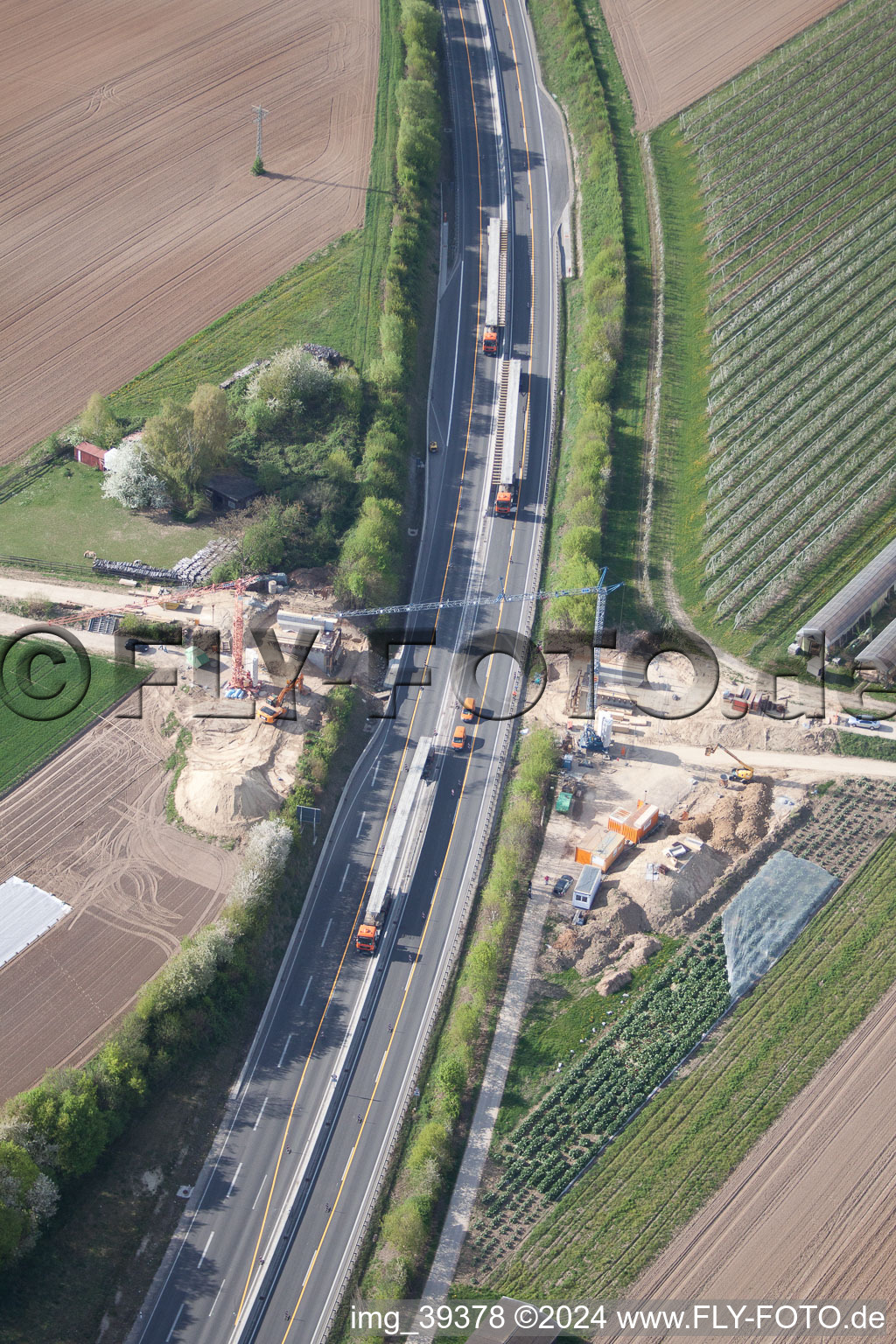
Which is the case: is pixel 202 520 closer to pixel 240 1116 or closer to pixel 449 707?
pixel 449 707

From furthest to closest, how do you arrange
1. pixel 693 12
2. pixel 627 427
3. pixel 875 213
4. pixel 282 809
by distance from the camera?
pixel 693 12 < pixel 875 213 < pixel 627 427 < pixel 282 809

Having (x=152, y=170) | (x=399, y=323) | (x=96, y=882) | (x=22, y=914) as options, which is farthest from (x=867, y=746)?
(x=152, y=170)

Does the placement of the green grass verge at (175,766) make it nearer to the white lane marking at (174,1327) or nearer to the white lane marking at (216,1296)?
the white lane marking at (216,1296)

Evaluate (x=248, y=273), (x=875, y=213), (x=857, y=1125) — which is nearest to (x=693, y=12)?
(x=875, y=213)

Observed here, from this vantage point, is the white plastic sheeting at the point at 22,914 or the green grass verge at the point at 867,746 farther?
the green grass verge at the point at 867,746

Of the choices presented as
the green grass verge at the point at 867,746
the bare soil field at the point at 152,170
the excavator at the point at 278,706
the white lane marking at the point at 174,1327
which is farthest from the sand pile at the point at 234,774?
the green grass verge at the point at 867,746

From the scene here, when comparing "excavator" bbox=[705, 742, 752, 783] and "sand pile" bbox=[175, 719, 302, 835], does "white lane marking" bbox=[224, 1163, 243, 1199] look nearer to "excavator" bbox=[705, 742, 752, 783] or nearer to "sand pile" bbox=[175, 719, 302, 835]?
"sand pile" bbox=[175, 719, 302, 835]
